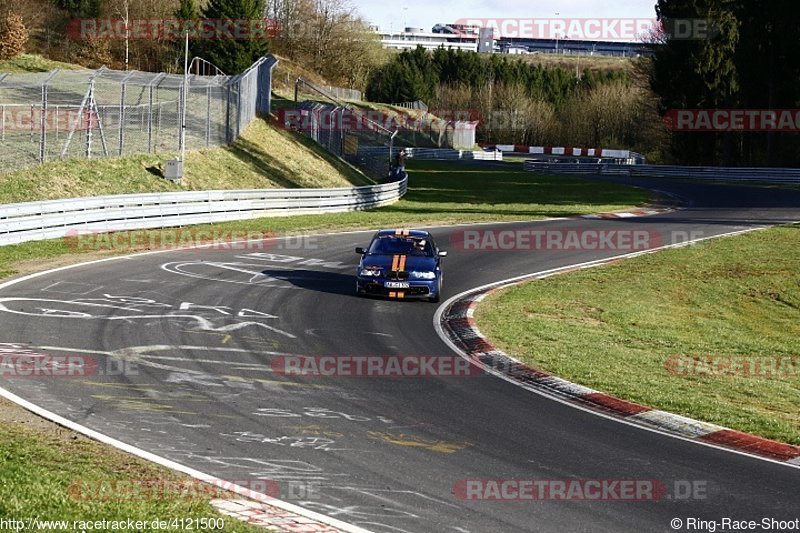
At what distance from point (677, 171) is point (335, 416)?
2427 inches

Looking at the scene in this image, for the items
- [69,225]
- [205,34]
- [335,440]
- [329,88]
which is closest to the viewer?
[335,440]

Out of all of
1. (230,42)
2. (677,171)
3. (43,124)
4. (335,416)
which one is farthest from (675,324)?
(230,42)

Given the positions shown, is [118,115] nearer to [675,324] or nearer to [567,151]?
[675,324]

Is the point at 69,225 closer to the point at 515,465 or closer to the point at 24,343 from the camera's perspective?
the point at 24,343

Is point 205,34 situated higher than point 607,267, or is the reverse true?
point 205,34

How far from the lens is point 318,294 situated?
21703mm

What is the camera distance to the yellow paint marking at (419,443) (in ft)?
35.7

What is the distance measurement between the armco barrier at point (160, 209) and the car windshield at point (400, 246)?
32.2 feet

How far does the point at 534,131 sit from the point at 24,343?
117 m

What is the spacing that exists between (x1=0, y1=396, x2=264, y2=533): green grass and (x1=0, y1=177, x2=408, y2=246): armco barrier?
16904 millimetres

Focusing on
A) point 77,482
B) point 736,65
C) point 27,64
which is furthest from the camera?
point 736,65

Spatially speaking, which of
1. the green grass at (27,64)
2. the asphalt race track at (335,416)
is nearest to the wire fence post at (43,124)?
the asphalt race track at (335,416)

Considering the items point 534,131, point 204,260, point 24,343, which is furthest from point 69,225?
point 534,131

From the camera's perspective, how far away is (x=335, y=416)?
12039 millimetres
